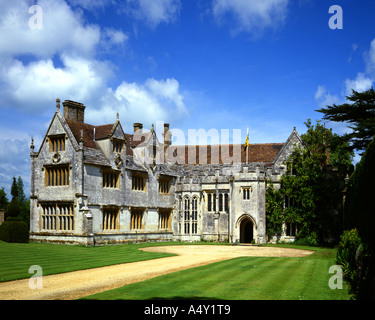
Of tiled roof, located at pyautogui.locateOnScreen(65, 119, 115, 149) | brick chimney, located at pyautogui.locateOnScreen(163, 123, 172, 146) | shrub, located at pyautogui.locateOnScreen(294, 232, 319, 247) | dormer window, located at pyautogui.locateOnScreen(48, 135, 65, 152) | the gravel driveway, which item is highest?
brick chimney, located at pyautogui.locateOnScreen(163, 123, 172, 146)

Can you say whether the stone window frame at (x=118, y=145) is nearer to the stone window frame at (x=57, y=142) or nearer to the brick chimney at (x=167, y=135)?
the stone window frame at (x=57, y=142)

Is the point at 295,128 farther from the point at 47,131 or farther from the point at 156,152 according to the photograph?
the point at 47,131

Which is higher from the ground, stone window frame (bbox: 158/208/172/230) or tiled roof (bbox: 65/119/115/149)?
tiled roof (bbox: 65/119/115/149)

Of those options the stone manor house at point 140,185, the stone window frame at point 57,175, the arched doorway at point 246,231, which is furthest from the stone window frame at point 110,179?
the arched doorway at point 246,231

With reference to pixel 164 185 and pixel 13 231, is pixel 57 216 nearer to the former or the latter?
pixel 13 231

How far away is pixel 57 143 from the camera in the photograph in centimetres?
3381

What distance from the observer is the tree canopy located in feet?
89.8

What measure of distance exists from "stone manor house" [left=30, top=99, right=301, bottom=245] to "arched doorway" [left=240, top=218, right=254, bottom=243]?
0.10 meters

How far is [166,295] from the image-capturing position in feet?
38.5

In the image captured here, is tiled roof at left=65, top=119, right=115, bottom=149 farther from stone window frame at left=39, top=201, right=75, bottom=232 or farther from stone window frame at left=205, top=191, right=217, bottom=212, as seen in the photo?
stone window frame at left=205, top=191, right=217, bottom=212

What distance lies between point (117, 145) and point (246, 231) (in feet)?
55.0

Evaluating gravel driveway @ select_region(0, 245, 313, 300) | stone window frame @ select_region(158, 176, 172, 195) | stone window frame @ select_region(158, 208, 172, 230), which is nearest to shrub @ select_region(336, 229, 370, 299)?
gravel driveway @ select_region(0, 245, 313, 300)
